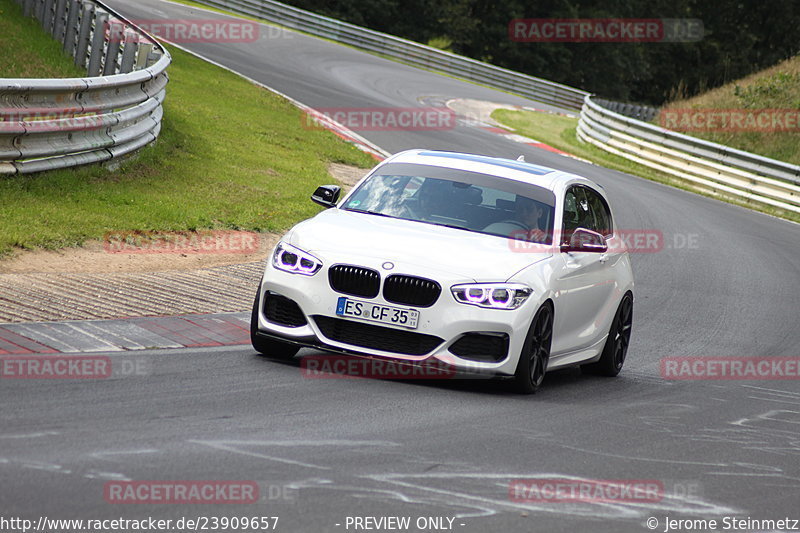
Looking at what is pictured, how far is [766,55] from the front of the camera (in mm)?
78000

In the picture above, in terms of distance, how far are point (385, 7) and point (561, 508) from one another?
59638 mm

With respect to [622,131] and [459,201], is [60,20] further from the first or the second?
[459,201]

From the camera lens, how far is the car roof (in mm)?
10188

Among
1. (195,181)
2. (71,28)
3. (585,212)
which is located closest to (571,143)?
(71,28)

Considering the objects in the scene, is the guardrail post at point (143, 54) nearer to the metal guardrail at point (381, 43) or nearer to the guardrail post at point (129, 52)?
the guardrail post at point (129, 52)

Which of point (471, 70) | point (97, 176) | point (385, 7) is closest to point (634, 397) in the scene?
point (97, 176)

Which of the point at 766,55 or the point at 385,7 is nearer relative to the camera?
the point at 385,7

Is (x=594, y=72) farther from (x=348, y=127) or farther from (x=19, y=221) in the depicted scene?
(x=19, y=221)

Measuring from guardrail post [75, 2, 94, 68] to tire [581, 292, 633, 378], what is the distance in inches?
568

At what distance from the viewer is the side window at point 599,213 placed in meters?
10.9

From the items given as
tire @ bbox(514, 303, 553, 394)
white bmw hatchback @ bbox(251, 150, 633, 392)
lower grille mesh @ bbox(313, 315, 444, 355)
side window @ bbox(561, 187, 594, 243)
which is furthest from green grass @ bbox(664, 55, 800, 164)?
lower grille mesh @ bbox(313, 315, 444, 355)

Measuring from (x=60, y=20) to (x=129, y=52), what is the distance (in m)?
4.77

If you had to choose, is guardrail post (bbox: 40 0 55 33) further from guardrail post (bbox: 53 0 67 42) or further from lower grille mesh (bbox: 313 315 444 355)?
lower grille mesh (bbox: 313 315 444 355)

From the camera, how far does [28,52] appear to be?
2267 centimetres
